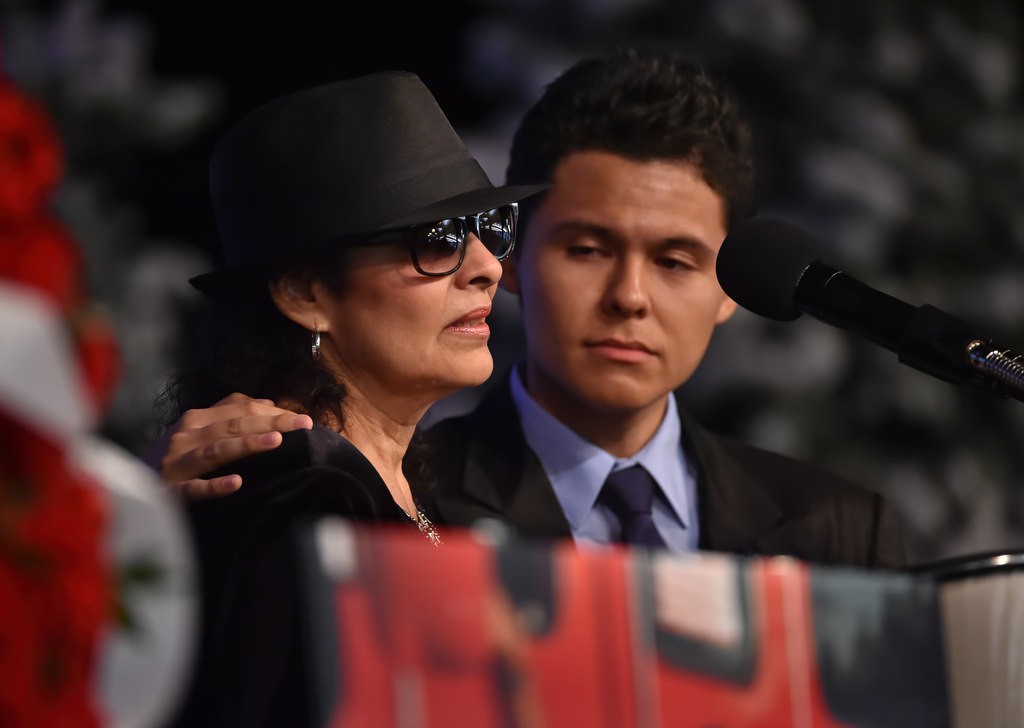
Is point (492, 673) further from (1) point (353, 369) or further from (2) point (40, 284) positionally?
(1) point (353, 369)

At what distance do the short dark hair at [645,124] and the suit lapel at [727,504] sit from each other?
0.42m

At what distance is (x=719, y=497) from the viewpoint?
8.95 feet

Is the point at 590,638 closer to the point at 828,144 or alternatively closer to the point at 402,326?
the point at 402,326

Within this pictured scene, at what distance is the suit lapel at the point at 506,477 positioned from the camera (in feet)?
8.64

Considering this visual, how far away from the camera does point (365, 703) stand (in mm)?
1013

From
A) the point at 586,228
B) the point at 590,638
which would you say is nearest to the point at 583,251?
the point at 586,228

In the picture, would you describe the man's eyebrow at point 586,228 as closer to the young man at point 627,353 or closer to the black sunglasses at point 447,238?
the young man at point 627,353

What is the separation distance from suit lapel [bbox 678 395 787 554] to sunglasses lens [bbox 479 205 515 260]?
0.75m

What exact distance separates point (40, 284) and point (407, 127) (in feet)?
4.15

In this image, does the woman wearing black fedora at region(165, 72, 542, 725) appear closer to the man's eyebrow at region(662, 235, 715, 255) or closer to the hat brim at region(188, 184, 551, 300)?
the hat brim at region(188, 184, 551, 300)

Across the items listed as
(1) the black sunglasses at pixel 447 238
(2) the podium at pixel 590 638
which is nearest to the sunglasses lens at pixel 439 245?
(1) the black sunglasses at pixel 447 238

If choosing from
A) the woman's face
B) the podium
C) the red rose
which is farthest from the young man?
the red rose

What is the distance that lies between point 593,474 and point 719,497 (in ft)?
0.78

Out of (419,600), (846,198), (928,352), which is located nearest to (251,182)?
(928,352)
